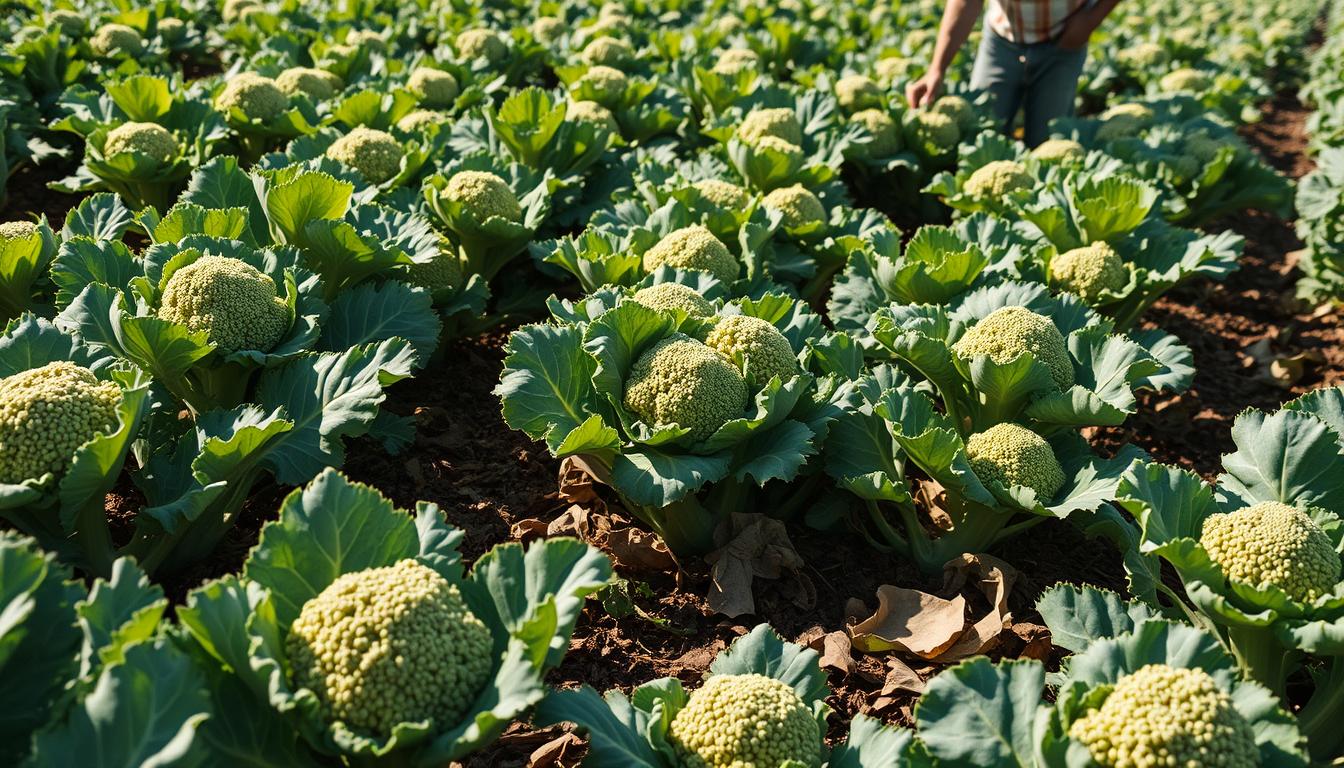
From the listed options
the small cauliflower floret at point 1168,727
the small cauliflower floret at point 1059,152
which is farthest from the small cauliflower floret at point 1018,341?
the small cauliflower floret at point 1059,152

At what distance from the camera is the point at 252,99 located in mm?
5898

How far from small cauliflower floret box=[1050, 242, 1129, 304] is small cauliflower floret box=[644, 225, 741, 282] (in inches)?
64.5

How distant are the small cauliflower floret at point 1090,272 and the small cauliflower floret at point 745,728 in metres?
3.03

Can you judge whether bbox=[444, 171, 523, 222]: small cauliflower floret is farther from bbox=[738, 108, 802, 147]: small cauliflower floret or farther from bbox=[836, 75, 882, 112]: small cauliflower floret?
Result: bbox=[836, 75, 882, 112]: small cauliflower floret

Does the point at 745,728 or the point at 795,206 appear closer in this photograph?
the point at 745,728

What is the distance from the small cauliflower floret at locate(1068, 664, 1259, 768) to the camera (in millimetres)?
2172

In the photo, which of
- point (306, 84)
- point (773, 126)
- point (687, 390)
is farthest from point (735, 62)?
point (687, 390)

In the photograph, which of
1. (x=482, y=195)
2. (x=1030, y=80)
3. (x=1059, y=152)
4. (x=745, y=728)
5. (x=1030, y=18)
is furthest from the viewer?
(x=1030, y=80)

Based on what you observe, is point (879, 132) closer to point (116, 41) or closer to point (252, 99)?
point (252, 99)

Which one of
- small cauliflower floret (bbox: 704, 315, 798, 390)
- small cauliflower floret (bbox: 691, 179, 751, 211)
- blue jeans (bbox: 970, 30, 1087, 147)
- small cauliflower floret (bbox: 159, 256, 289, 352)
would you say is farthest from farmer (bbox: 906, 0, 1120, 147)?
small cauliflower floret (bbox: 159, 256, 289, 352)

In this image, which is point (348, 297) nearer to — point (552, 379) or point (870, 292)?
point (552, 379)

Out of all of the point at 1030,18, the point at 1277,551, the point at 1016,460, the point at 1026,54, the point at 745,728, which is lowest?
the point at 745,728

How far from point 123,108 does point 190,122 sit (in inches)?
13.6

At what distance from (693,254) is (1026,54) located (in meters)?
4.79
